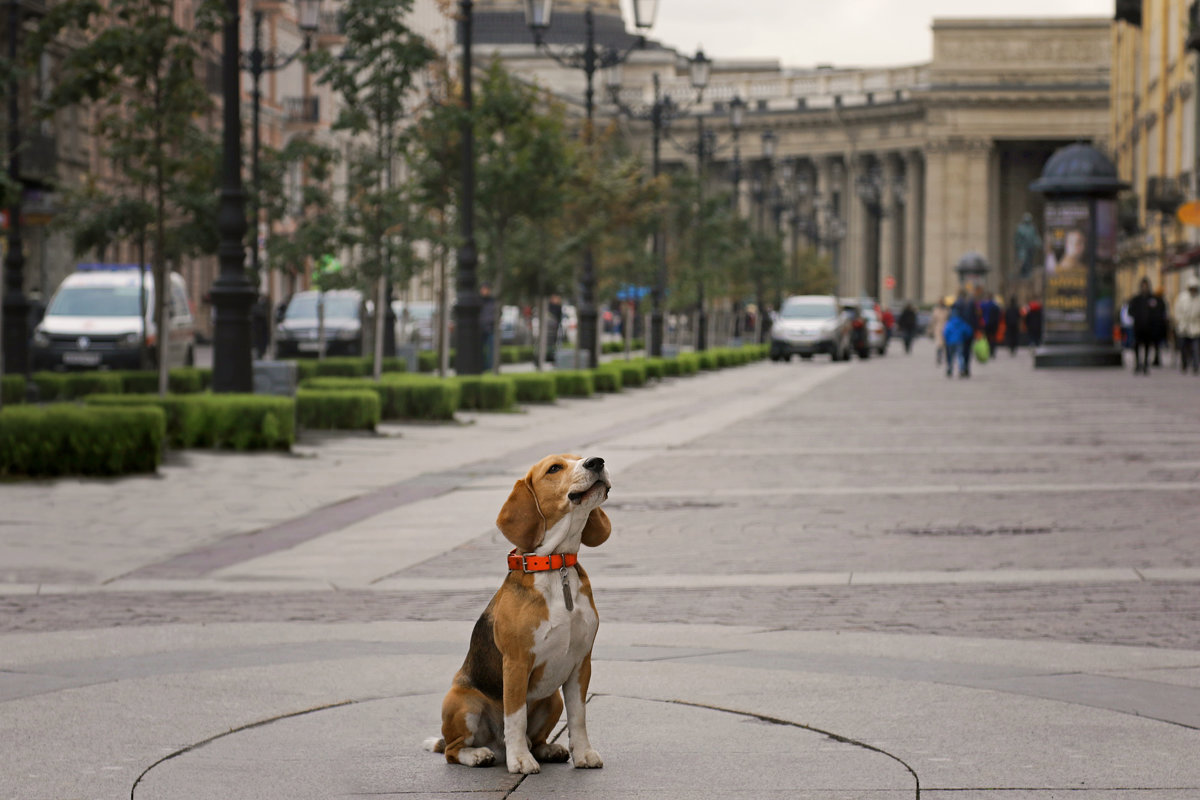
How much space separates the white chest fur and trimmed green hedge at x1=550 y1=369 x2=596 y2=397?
83.7 feet

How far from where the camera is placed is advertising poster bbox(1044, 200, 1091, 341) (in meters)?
46.4

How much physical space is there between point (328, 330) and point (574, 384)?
48.1ft

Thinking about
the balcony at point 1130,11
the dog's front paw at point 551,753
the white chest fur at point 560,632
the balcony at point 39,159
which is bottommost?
the dog's front paw at point 551,753

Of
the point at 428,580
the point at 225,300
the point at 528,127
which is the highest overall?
the point at 528,127

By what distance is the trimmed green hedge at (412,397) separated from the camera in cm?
2369

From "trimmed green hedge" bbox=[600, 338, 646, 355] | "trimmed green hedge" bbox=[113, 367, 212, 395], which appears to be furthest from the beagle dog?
"trimmed green hedge" bbox=[600, 338, 646, 355]

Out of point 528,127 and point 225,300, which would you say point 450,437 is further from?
point 528,127

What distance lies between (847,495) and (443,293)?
55.8ft

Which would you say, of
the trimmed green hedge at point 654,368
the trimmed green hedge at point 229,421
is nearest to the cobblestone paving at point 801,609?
the trimmed green hedge at point 229,421

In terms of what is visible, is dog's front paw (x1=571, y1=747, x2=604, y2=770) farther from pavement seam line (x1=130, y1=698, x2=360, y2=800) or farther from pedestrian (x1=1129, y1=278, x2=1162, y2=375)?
pedestrian (x1=1129, y1=278, x2=1162, y2=375)

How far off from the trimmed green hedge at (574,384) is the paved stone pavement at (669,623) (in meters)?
12.6

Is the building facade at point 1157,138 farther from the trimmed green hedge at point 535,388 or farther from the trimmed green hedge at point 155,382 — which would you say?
the trimmed green hedge at point 155,382

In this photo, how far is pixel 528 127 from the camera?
32.2m

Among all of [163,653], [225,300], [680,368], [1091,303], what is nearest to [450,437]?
[225,300]
